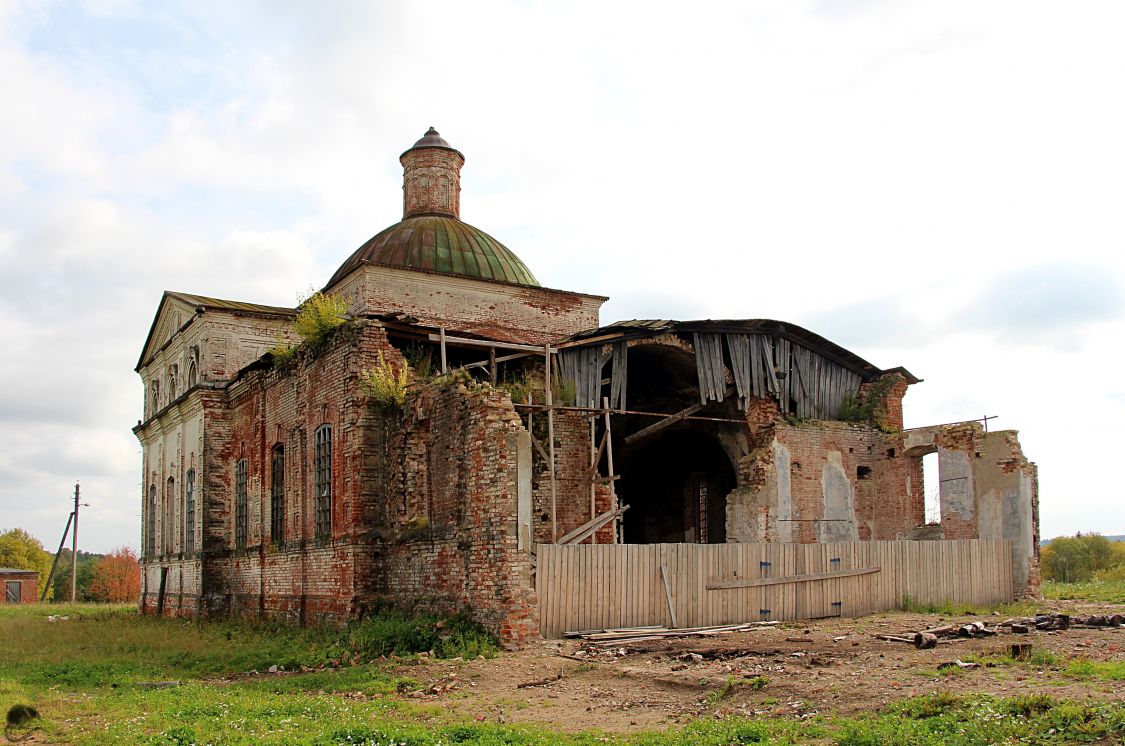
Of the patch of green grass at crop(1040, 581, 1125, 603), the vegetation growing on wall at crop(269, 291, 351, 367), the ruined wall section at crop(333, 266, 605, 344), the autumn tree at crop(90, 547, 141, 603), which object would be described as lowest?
the autumn tree at crop(90, 547, 141, 603)

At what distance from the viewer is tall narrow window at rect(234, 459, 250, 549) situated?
71.6 feet

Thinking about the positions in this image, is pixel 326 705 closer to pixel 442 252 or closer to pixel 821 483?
pixel 821 483

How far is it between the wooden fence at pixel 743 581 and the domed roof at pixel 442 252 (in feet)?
38.5

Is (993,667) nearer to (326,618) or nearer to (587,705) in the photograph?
(587,705)

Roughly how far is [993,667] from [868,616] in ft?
19.8

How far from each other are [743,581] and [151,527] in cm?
1926

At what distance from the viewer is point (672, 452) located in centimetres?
2562

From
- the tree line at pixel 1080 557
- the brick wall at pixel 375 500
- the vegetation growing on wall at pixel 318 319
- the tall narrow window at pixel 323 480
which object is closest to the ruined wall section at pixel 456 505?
the brick wall at pixel 375 500

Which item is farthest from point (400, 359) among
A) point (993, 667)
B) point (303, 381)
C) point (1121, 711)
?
point (1121, 711)

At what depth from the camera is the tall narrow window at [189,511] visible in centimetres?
2394

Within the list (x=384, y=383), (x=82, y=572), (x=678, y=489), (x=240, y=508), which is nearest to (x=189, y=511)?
(x=240, y=508)

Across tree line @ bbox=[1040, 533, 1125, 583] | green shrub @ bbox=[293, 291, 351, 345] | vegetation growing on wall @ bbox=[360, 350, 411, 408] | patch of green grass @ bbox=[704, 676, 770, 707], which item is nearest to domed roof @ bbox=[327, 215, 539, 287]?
green shrub @ bbox=[293, 291, 351, 345]

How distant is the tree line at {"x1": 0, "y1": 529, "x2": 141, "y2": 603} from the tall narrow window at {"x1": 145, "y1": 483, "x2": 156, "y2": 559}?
28502mm

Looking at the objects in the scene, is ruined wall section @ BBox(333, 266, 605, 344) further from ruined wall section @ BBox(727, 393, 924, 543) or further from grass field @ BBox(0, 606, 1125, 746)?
grass field @ BBox(0, 606, 1125, 746)
